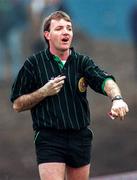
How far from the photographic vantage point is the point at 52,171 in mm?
6066

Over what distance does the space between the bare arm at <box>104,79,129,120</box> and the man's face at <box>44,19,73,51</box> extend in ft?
1.25

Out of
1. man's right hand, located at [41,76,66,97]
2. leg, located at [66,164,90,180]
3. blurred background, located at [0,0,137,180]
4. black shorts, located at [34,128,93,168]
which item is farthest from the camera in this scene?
blurred background, located at [0,0,137,180]

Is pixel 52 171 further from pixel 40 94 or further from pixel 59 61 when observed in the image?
pixel 59 61

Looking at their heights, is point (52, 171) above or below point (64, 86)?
below

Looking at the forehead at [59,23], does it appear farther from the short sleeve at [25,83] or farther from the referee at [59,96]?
the short sleeve at [25,83]

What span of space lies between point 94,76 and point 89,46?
21.9 ft

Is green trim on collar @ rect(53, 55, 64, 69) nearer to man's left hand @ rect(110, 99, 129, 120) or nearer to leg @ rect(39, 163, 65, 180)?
man's left hand @ rect(110, 99, 129, 120)

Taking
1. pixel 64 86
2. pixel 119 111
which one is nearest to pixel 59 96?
pixel 64 86

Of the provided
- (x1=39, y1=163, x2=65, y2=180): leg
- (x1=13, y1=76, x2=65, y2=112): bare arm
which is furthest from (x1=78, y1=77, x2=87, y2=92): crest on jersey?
(x1=39, y1=163, x2=65, y2=180): leg

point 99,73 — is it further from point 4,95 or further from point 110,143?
point 4,95

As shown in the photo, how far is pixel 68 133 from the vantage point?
6211 mm

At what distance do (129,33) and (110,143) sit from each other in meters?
2.28

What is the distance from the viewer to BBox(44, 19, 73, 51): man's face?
6160 millimetres

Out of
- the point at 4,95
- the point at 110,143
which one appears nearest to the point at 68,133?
the point at 110,143
